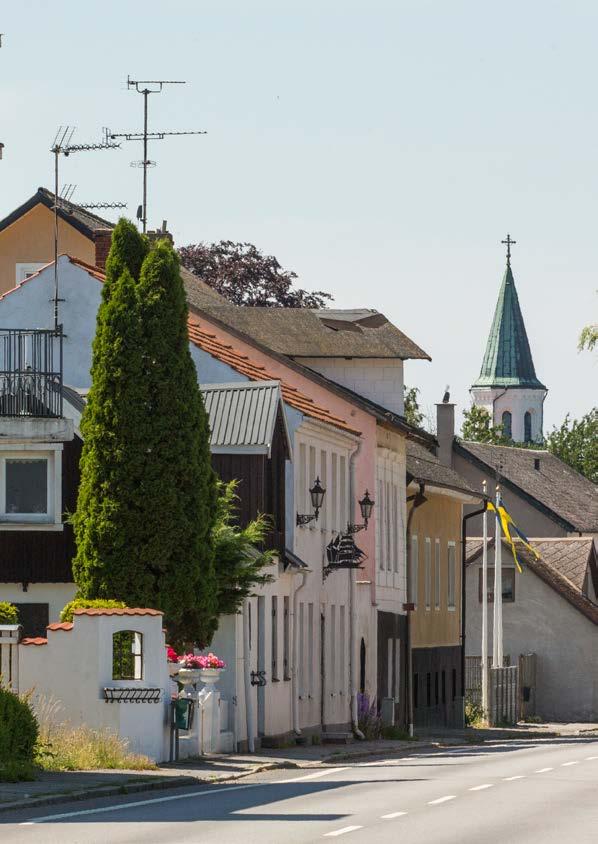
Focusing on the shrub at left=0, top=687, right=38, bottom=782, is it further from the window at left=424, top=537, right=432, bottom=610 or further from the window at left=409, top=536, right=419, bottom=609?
the window at left=424, top=537, right=432, bottom=610

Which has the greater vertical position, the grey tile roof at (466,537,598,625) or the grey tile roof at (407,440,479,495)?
the grey tile roof at (407,440,479,495)

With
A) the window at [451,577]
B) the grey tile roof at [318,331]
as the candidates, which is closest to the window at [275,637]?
the grey tile roof at [318,331]

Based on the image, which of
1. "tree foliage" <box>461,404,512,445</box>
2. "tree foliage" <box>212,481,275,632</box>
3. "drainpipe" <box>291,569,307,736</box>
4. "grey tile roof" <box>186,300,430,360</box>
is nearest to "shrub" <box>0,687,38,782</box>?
"tree foliage" <box>212,481,275,632</box>

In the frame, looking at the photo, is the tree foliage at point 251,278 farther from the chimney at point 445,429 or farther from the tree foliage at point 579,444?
the tree foliage at point 579,444

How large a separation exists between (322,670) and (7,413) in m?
11.5

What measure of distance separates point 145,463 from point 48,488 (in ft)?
11.5

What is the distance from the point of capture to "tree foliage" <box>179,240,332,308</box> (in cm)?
6981

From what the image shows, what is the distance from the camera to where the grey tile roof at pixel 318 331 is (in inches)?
2050

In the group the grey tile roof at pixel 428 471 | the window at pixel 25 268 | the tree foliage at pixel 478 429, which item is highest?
the tree foliage at pixel 478 429

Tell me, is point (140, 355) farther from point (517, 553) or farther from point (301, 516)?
point (517, 553)

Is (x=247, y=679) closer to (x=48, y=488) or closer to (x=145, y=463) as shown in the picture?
(x=48, y=488)

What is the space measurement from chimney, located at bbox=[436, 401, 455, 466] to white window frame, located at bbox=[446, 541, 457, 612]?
24.0 m

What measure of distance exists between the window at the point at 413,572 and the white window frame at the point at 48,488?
841 inches

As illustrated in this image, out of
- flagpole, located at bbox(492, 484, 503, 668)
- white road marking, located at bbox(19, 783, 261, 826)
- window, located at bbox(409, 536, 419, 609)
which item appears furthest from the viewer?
flagpole, located at bbox(492, 484, 503, 668)
